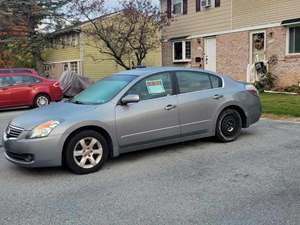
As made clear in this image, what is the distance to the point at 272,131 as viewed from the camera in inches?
339

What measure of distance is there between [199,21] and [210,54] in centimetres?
210

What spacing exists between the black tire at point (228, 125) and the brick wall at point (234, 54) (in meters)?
12.5

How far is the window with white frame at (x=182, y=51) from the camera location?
23.9 meters

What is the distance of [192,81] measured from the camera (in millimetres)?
7312

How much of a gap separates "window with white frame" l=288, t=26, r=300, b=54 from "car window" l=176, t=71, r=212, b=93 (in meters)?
11.1

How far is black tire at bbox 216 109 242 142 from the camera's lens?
7.52 m

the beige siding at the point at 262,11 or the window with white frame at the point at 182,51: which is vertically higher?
the beige siding at the point at 262,11

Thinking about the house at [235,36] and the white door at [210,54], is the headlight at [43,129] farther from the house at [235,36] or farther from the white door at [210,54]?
the white door at [210,54]

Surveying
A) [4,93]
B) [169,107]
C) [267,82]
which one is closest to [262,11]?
[267,82]

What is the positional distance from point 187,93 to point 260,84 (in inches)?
461

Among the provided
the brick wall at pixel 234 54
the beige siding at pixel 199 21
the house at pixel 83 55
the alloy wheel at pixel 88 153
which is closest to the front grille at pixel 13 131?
the alloy wheel at pixel 88 153

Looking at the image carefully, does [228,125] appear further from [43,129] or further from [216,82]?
[43,129]

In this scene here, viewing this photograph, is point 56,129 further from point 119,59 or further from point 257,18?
point 119,59

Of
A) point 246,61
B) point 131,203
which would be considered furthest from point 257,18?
point 131,203
